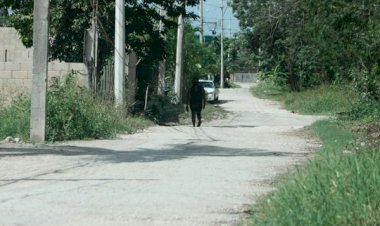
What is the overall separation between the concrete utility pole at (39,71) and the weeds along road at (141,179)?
2.98ft

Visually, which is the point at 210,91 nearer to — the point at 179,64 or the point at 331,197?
the point at 179,64

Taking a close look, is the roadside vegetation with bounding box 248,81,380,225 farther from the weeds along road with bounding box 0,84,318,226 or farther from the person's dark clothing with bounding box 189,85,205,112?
the person's dark clothing with bounding box 189,85,205,112

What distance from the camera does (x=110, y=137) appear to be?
20.5 metres

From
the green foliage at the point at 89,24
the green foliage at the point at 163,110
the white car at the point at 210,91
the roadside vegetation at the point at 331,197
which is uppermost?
the green foliage at the point at 89,24

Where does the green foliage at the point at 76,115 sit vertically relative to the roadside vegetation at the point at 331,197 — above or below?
above

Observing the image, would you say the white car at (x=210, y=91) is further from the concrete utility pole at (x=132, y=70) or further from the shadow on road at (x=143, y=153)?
the shadow on road at (x=143, y=153)

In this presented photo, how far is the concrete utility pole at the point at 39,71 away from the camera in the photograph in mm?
17750

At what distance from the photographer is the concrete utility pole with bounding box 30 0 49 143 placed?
17750mm

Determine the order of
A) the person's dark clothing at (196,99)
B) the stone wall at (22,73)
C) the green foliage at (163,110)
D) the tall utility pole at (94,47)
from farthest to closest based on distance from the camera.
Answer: the green foliage at (163,110) → the person's dark clothing at (196,99) → the tall utility pole at (94,47) → the stone wall at (22,73)

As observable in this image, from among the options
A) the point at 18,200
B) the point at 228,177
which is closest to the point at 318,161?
the point at 228,177

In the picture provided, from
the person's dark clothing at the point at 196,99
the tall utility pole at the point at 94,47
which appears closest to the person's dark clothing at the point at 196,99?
the person's dark clothing at the point at 196,99

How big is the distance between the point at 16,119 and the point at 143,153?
15.7 ft

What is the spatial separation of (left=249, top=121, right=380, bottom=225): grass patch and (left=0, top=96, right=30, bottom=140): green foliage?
1079 cm

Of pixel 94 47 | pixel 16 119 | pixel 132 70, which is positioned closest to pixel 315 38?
pixel 132 70
